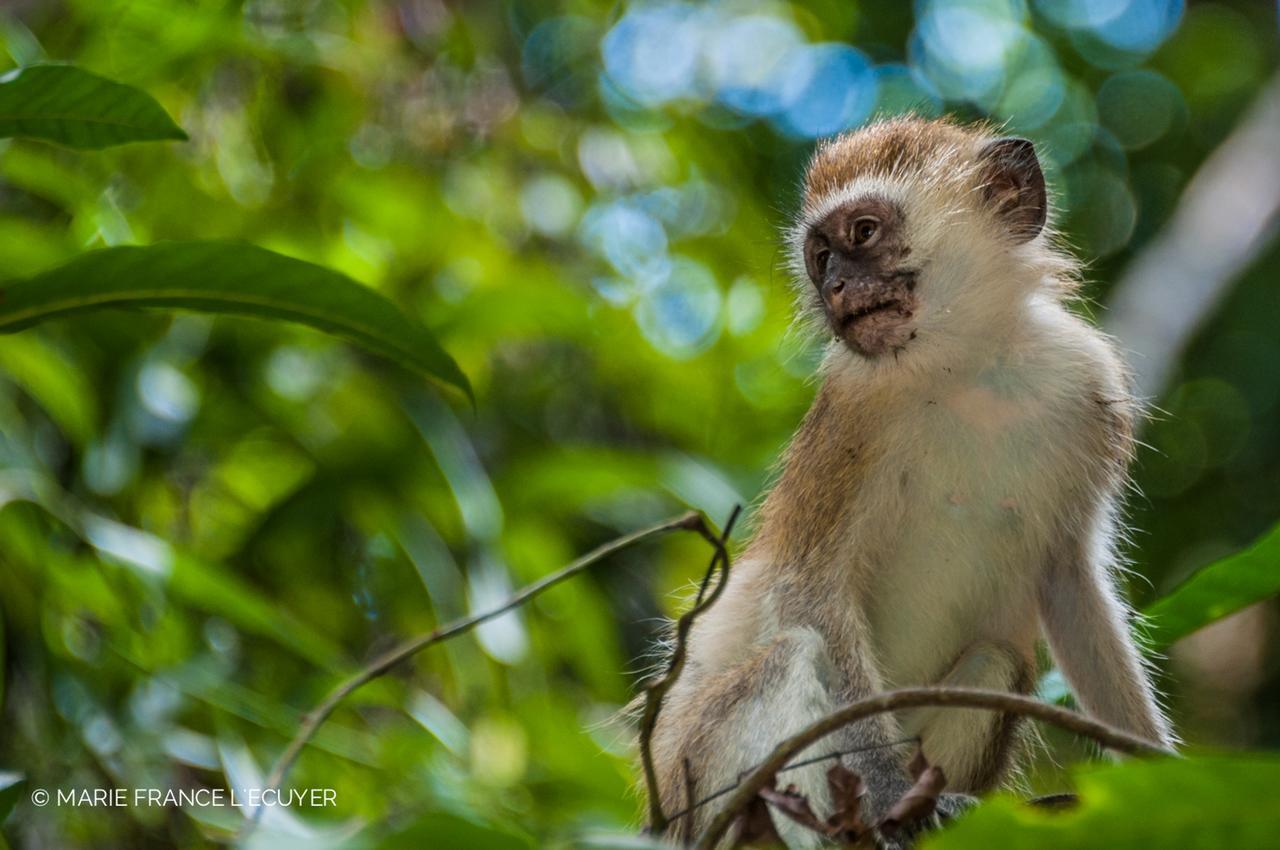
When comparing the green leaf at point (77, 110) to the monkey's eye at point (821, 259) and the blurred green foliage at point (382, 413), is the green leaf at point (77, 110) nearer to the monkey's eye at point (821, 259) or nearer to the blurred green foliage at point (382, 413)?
the blurred green foliage at point (382, 413)

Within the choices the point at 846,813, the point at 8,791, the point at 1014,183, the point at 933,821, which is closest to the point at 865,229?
the point at 1014,183

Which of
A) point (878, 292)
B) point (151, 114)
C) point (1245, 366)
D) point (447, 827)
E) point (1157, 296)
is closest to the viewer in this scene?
point (447, 827)

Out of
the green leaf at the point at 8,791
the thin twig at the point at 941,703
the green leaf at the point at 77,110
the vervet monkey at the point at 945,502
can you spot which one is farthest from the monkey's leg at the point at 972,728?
the green leaf at the point at 77,110

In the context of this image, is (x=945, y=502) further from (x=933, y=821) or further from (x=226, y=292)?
(x=226, y=292)

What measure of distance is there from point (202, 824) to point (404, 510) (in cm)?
185

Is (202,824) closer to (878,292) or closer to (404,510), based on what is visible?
(404,510)

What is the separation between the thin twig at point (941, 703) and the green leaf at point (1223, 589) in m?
0.82

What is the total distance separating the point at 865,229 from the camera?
13.0 ft

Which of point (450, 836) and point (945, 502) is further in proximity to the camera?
point (945, 502)

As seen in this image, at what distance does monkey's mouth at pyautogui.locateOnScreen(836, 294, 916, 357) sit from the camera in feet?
12.4

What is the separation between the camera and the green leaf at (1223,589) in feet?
8.01

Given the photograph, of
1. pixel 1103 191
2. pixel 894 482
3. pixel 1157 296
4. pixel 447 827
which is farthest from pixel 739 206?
pixel 447 827

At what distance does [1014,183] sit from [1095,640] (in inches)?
58.8

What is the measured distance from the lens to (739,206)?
23.8 feet
